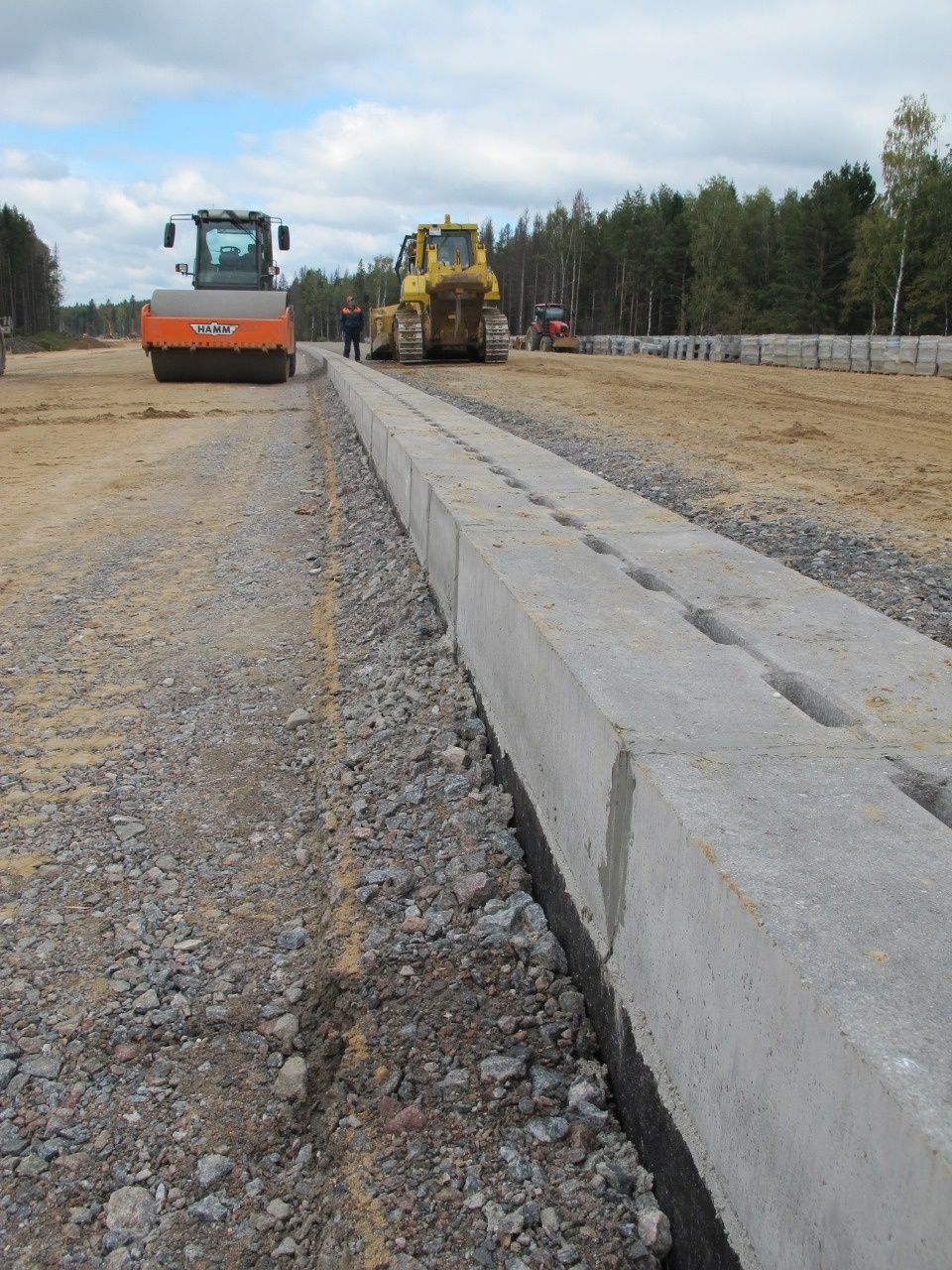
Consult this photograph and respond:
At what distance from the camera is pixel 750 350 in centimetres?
3322

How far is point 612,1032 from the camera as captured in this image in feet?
7.46

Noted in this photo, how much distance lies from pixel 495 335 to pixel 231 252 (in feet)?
23.7

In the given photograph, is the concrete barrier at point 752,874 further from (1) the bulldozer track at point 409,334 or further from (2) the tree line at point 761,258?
(2) the tree line at point 761,258

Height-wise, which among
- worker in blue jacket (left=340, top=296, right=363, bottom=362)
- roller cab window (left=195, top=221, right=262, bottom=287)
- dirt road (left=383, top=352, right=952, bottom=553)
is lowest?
dirt road (left=383, top=352, right=952, bottom=553)

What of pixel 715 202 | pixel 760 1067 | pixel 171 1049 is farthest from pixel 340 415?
pixel 715 202

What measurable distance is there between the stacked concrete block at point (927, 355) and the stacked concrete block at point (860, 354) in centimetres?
160

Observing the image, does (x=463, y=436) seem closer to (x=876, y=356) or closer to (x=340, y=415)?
(x=340, y=415)

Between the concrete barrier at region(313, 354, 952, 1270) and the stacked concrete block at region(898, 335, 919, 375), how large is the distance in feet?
77.1

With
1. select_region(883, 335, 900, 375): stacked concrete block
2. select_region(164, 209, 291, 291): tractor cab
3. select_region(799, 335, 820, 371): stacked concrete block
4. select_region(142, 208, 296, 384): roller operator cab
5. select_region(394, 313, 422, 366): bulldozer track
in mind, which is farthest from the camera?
select_region(799, 335, 820, 371): stacked concrete block

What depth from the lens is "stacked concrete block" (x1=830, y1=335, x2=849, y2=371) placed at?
27172 millimetres

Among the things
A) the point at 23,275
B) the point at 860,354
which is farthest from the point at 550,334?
the point at 23,275

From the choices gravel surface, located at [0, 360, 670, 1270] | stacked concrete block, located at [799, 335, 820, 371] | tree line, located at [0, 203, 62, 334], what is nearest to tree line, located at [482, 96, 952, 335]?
stacked concrete block, located at [799, 335, 820, 371]

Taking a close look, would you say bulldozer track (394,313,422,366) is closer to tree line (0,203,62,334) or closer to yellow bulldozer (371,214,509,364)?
yellow bulldozer (371,214,509,364)

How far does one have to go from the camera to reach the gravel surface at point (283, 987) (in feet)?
6.61
